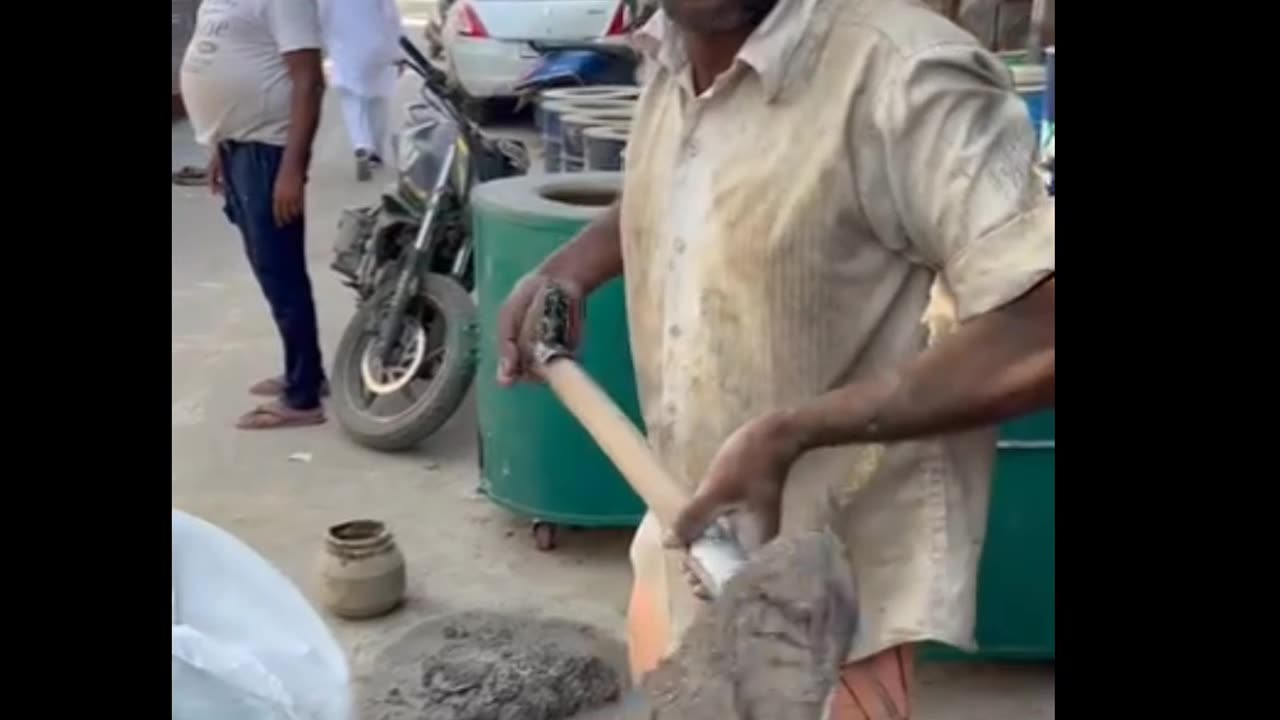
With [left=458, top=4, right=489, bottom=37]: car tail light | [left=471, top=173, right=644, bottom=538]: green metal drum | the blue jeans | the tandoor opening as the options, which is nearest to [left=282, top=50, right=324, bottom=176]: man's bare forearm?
the blue jeans

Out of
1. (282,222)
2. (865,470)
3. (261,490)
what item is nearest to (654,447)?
(865,470)

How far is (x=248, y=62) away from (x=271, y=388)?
4.33 ft

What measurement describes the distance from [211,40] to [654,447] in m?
4.08

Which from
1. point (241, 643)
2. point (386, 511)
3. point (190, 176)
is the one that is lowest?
point (190, 176)

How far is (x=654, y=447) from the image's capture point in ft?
7.67

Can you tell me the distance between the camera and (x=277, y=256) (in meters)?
6.19

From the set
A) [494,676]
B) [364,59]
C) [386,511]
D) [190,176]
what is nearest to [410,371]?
[386,511]

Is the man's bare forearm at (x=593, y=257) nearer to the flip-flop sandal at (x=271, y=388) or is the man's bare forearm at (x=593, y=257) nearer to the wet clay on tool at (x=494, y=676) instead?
the wet clay on tool at (x=494, y=676)

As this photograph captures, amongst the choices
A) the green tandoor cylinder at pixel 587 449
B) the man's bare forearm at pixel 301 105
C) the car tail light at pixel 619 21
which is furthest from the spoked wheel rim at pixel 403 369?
the car tail light at pixel 619 21

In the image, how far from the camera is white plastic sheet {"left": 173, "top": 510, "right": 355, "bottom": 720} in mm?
1949

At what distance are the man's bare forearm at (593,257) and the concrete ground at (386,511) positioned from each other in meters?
1.91

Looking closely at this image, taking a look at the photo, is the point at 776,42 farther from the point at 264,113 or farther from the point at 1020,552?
the point at 264,113

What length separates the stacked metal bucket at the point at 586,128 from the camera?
5238mm

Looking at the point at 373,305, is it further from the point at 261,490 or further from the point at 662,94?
the point at 662,94
